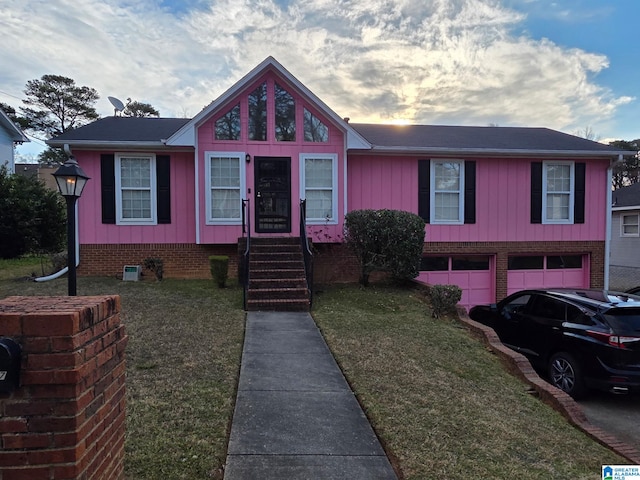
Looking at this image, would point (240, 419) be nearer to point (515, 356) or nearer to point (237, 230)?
point (515, 356)

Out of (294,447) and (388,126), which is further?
(388,126)

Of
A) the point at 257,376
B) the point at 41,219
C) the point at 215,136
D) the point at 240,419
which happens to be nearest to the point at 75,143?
the point at 215,136

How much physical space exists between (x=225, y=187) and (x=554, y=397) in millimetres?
8788

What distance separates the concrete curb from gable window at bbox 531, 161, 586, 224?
24.5 ft

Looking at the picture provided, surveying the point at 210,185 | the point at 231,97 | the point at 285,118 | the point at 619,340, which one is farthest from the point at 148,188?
the point at 619,340

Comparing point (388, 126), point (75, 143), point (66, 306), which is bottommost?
point (66, 306)

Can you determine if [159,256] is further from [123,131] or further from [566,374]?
[566,374]

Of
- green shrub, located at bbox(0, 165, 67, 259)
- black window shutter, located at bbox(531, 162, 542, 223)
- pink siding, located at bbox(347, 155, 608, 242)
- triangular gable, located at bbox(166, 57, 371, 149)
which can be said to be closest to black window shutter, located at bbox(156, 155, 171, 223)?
triangular gable, located at bbox(166, 57, 371, 149)

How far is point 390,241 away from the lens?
31.6ft

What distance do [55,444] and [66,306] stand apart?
0.60 m

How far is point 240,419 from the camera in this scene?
12.1 feet

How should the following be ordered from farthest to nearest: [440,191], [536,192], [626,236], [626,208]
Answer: [626,236] → [626,208] → [536,192] → [440,191]

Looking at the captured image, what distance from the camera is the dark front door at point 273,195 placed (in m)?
11.3

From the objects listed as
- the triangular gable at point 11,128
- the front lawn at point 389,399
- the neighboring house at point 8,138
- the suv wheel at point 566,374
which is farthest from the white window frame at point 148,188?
the neighboring house at point 8,138
